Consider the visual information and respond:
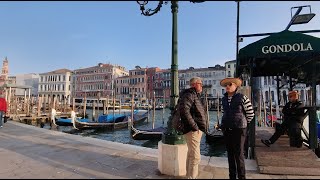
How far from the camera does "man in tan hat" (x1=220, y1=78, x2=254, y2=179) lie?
11.7 ft

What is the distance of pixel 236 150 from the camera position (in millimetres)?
3570

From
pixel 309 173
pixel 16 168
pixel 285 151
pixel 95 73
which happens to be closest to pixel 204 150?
pixel 285 151

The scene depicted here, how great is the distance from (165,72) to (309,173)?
220 ft

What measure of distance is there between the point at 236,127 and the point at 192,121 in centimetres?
62

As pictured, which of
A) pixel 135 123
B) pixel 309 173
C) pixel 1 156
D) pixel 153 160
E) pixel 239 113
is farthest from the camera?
pixel 135 123

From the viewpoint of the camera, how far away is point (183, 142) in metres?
3.76

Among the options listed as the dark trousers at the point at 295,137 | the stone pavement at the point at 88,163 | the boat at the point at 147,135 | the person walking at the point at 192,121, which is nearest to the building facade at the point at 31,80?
the boat at the point at 147,135

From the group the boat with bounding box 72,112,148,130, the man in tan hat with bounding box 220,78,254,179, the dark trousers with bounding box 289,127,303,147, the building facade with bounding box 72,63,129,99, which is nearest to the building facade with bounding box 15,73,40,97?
the building facade with bounding box 72,63,129,99

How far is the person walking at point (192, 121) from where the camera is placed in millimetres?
3598

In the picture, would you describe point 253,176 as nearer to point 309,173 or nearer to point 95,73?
point 309,173

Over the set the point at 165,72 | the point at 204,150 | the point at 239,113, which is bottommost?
the point at 204,150

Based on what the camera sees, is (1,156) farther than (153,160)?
Yes

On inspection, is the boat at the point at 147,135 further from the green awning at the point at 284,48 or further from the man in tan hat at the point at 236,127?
the man in tan hat at the point at 236,127

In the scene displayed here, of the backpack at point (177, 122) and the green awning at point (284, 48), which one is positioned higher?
the green awning at point (284, 48)
